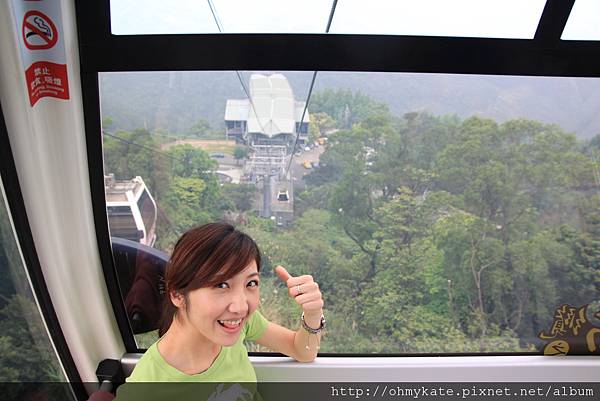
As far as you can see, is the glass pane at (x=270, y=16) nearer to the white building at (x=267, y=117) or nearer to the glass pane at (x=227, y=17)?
the glass pane at (x=227, y=17)

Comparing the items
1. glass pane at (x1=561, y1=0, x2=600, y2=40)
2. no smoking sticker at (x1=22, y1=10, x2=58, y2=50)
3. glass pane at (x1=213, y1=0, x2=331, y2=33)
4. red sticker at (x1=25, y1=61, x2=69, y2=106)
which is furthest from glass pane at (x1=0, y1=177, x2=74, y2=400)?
glass pane at (x1=561, y1=0, x2=600, y2=40)

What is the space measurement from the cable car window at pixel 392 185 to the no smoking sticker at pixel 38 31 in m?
0.21

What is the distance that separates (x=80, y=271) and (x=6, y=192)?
1.27 feet

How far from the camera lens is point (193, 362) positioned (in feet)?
3.91

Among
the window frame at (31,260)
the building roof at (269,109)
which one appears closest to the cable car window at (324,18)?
the building roof at (269,109)

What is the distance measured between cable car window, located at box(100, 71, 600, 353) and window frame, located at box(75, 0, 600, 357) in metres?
0.09

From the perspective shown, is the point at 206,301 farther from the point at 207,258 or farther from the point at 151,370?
the point at 151,370

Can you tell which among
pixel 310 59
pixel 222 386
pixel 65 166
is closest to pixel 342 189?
pixel 310 59

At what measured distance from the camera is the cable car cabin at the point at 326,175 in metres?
1.38

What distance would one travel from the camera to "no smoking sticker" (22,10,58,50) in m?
1.27

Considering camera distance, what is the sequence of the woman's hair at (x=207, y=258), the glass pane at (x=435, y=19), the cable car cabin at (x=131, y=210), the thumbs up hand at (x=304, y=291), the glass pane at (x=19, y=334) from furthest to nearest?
the cable car cabin at (x=131, y=210)
the glass pane at (x=19, y=334)
the glass pane at (x=435, y=19)
the thumbs up hand at (x=304, y=291)
the woman's hair at (x=207, y=258)

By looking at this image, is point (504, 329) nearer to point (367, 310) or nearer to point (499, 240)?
point (499, 240)

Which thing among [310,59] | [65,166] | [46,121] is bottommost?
[65,166]

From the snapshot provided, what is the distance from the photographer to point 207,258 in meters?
1.09
